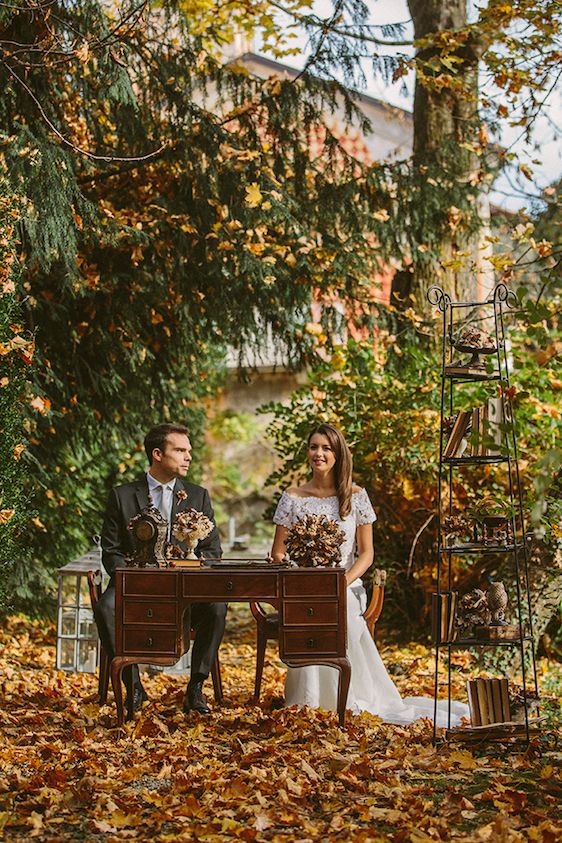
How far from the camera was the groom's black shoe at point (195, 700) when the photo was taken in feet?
18.7

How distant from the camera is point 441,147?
8.85 metres

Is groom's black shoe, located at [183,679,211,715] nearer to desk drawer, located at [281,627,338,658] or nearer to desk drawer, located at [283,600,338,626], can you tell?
desk drawer, located at [281,627,338,658]

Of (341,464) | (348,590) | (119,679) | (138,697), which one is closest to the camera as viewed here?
(119,679)

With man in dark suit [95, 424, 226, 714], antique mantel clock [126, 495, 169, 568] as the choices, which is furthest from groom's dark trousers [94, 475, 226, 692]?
antique mantel clock [126, 495, 169, 568]

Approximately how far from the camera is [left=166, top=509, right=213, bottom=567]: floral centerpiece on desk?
5570mm

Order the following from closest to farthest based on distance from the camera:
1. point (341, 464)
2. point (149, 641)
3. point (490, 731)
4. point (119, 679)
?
point (490, 731) < point (119, 679) < point (149, 641) < point (341, 464)

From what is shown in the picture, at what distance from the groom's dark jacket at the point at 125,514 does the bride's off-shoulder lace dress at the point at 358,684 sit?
649 mm

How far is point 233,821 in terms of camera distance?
3703 mm

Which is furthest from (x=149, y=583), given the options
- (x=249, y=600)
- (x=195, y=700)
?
(x=195, y=700)

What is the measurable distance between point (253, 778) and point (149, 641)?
4.25 ft

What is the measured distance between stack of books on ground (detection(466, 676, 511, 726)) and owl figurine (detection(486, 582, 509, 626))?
0.28 m

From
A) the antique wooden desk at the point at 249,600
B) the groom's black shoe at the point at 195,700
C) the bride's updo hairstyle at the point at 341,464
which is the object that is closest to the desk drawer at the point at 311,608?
the antique wooden desk at the point at 249,600

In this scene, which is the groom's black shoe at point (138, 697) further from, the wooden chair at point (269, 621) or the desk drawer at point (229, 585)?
the desk drawer at point (229, 585)

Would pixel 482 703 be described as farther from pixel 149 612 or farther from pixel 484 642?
pixel 149 612
